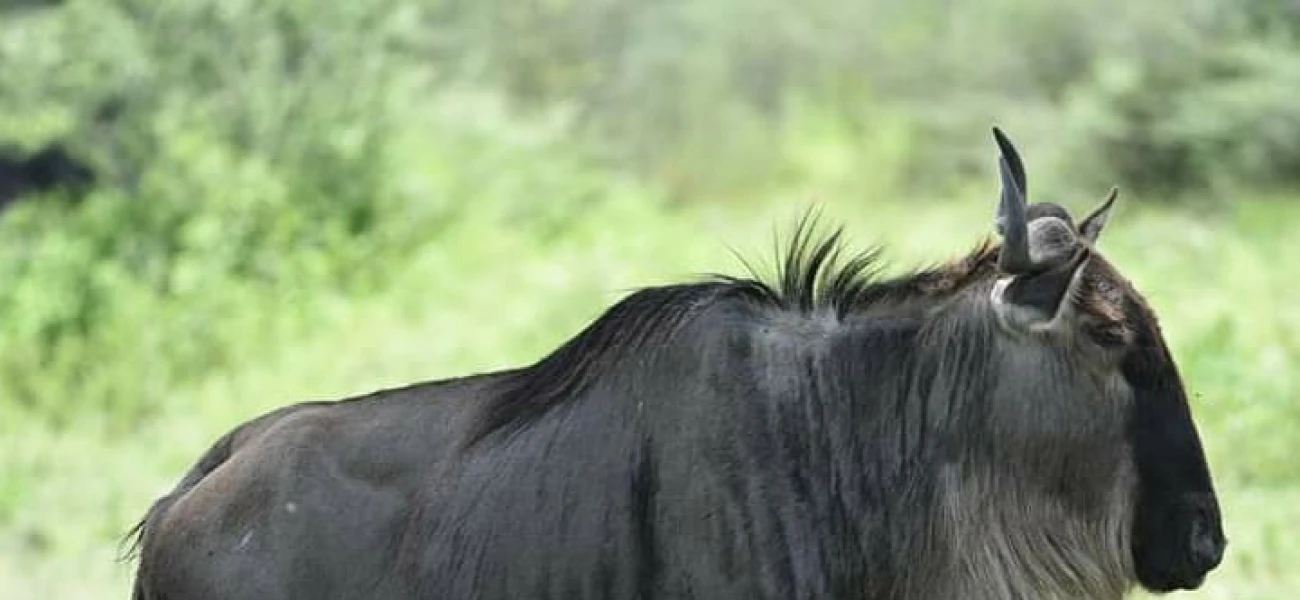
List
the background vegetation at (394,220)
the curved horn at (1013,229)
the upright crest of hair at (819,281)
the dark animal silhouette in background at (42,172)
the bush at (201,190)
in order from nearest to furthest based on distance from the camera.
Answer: the curved horn at (1013,229), the upright crest of hair at (819,281), the background vegetation at (394,220), the bush at (201,190), the dark animal silhouette in background at (42,172)

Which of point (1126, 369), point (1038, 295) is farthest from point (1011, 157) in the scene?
point (1126, 369)

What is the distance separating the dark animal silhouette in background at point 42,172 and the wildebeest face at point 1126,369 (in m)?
16.5

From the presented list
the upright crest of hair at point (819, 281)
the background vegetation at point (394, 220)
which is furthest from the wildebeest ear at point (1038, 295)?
the background vegetation at point (394, 220)

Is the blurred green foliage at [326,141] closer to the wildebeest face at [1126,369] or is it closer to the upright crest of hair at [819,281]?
the upright crest of hair at [819,281]

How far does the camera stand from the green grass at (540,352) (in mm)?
12203

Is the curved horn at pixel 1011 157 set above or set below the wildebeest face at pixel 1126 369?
above

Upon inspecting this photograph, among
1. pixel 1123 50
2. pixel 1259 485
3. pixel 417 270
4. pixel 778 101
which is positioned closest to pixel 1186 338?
pixel 1259 485

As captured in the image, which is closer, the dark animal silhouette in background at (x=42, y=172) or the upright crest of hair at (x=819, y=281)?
the upright crest of hair at (x=819, y=281)

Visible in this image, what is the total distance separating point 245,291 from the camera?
19.2m

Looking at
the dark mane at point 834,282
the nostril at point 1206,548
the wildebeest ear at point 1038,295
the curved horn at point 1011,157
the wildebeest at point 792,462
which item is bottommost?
the nostril at point 1206,548

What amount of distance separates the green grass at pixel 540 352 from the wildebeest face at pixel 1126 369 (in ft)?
13.1

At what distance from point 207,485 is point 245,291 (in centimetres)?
1350

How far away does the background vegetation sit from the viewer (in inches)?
576

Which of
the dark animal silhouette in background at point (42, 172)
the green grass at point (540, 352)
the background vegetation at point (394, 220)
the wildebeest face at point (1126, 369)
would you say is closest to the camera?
the wildebeest face at point (1126, 369)
